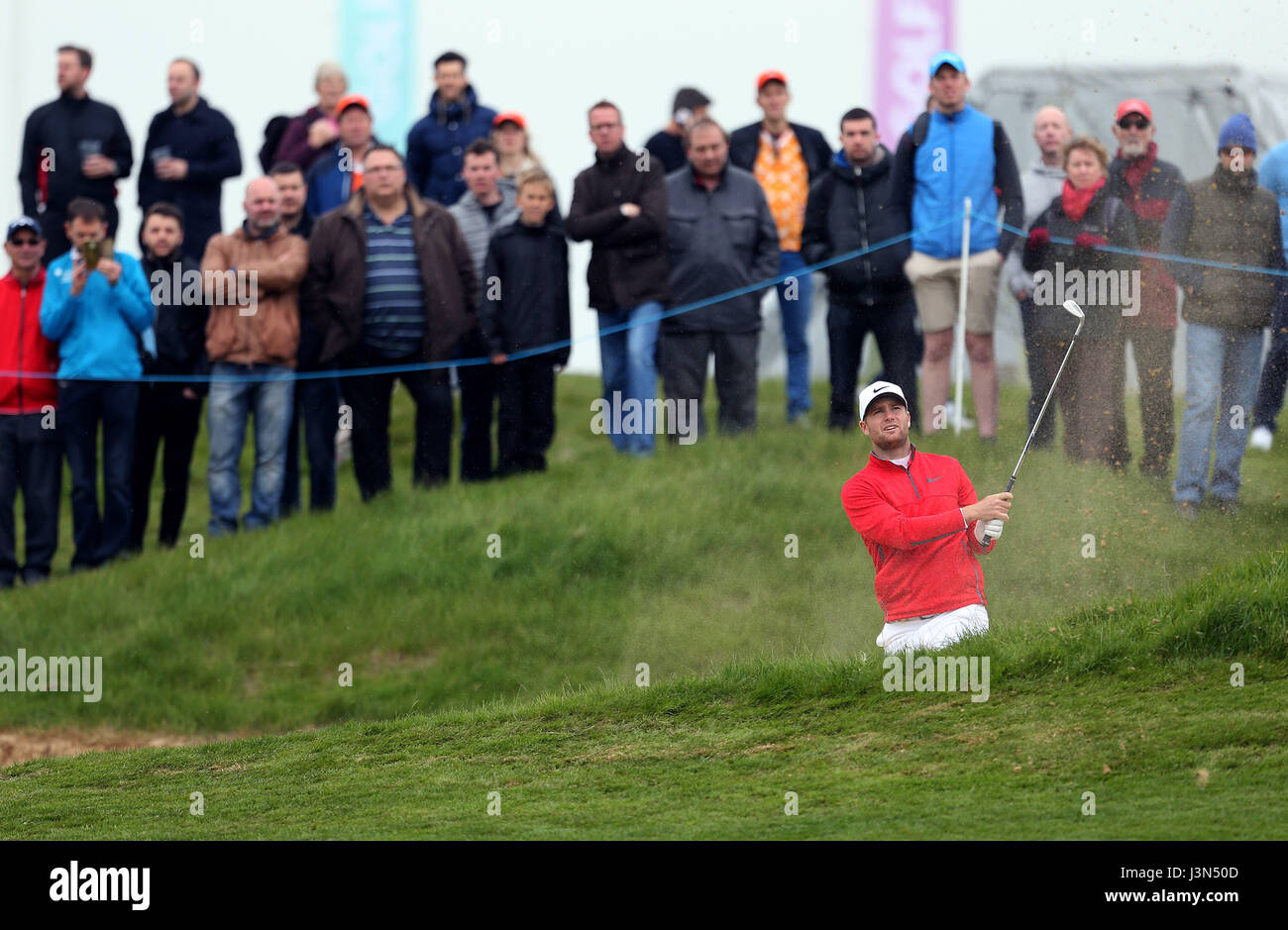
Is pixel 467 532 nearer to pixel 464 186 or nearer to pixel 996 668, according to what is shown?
pixel 464 186

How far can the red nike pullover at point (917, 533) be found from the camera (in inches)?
341

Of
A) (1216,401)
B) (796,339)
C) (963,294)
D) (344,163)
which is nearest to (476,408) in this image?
(344,163)

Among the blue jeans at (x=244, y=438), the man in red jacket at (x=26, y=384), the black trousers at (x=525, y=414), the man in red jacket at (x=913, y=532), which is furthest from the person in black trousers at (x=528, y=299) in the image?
the man in red jacket at (x=913, y=532)

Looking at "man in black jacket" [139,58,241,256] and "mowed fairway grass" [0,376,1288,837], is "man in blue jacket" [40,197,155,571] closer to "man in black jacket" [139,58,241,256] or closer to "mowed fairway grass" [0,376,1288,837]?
"mowed fairway grass" [0,376,1288,837]

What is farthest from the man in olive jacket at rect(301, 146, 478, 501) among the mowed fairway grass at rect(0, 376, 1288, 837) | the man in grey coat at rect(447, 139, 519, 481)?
the mowed fairway grass at rect(0, 376, 1288, 837)

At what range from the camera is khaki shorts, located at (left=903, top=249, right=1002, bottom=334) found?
42.8 feet

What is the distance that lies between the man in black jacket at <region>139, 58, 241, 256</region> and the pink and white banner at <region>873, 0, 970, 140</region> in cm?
623

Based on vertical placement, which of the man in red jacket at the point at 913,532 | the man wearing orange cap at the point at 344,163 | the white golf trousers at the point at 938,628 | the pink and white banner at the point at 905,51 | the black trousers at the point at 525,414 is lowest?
the white golf trousers at the point at 938,628

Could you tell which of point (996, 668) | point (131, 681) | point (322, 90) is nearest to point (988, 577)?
point (996, 668)

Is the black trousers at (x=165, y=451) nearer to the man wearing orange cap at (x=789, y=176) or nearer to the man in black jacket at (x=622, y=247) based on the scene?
the man in black jacket at (x=622, y=247)

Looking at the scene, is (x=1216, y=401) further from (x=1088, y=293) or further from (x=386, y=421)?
(x=386, y=421)

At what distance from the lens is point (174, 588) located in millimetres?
13664

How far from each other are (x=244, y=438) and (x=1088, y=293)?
6476 mm

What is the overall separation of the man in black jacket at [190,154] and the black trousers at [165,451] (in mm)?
1747
